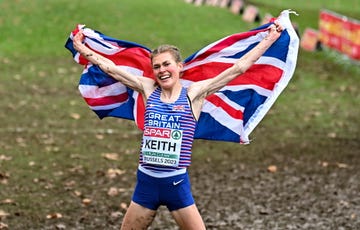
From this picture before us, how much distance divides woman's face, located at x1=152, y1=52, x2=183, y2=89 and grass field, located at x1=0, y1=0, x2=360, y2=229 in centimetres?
287

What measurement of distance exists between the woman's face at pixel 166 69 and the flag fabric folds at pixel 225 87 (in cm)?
75

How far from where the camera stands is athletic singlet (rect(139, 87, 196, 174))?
6.26 meters

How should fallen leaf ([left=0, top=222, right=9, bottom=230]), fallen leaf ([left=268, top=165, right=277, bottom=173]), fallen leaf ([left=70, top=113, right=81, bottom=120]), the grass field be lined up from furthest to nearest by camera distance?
fallen leaf ([left=70, top=113, right=81, bottom=120])
fallen leaf ([left=268, top=165, right=277, bottom=173])
the grass field
fallen leaf ([left=0, top=222, right=9, bottom=230])

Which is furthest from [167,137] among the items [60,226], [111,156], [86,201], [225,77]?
[111,156]

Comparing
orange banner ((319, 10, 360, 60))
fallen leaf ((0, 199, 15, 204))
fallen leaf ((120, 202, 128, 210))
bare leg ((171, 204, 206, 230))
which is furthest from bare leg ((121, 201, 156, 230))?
orange banner ((319, 10, 360, 60))

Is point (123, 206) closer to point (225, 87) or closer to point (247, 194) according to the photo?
point (247, 194)

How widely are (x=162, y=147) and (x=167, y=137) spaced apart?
0.08 m

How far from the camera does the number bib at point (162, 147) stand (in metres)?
6.25

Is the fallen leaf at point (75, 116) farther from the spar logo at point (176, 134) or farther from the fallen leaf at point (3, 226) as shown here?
the spar logo at point (176, 134)

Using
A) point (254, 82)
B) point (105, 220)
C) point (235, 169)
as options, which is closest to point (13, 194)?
point (105, 220)

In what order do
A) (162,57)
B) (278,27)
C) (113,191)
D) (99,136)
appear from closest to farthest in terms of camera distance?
(162,57) → (278,27) → (113,191) → (99,136)

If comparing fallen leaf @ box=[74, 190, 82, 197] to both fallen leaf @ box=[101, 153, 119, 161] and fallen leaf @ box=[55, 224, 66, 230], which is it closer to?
fallen leaf @ box=[55, 224, 66, 230]

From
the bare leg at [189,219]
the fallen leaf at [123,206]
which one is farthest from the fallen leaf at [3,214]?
the bare leg at [189,219]

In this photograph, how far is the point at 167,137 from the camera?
6.28 m
